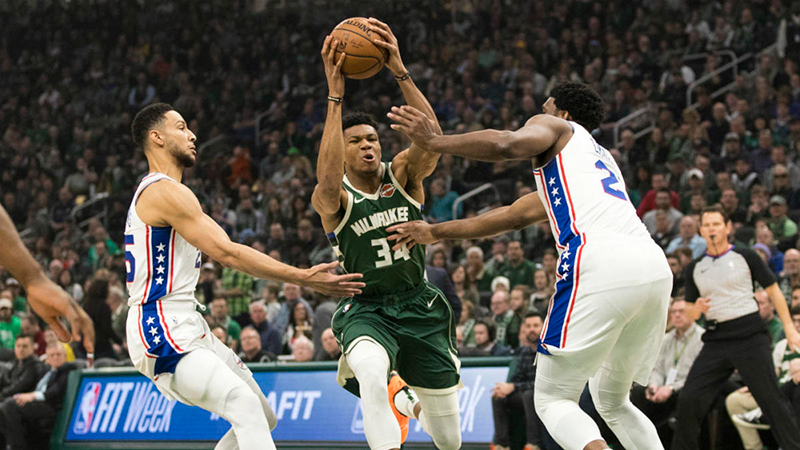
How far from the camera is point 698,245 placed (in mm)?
11703

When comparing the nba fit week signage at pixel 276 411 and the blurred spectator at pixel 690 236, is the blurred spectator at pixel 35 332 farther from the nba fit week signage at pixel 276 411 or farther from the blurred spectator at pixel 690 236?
the blurred spectator at pixel 690 236

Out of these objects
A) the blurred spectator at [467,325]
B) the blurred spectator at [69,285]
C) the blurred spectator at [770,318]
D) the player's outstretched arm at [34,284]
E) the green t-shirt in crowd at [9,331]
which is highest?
the player's outstretched arm at [34,284]

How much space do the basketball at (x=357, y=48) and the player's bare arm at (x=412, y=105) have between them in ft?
0.15

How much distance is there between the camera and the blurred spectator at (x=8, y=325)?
14.2m

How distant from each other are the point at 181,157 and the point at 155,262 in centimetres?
71

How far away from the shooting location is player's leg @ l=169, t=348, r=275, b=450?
511 centimetres

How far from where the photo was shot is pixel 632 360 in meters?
5.11

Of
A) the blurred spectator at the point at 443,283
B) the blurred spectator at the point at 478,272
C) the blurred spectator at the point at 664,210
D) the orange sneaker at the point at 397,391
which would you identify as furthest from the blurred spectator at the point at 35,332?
the blurred spectator at the point at 664,210

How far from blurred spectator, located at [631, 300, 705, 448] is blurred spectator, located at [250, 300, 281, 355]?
4977 mm

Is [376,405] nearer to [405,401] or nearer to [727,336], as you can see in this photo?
[405,401]

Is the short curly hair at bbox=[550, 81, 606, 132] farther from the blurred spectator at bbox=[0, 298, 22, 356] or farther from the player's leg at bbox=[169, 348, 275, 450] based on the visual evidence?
the blurred spectator at bbox=[0, 298, 22, 356]

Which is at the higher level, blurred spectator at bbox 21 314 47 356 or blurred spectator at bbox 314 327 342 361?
Result: blurred spectator at bbox 314 327 342 361

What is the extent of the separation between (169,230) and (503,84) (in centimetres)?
1327

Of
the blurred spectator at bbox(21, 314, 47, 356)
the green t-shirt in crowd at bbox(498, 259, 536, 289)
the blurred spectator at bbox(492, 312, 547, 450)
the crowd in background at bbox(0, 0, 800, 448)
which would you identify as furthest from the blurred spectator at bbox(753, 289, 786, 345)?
the blurred spectator at bbox(21, 314, 47, 356)
